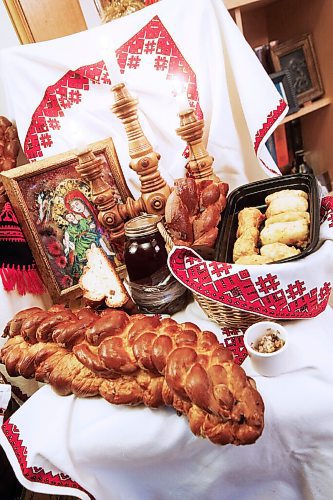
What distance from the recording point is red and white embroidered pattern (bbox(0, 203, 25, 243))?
1.06m

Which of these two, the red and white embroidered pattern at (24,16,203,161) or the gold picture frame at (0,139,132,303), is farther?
the red and white embroidered pattern at (24,16,203,161)

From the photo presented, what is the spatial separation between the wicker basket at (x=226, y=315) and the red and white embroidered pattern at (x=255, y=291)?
1.0 inches

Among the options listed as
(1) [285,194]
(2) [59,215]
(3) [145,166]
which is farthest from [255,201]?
(2) [59,215]

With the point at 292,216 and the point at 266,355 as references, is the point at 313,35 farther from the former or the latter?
the point at 266,355

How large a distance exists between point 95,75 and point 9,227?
56 centimetres

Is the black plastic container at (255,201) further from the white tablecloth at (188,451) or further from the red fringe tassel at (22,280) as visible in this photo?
the red fringe tassel at (22,280)

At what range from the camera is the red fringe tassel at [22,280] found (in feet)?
3.52

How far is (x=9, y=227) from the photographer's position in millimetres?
Result: 1067

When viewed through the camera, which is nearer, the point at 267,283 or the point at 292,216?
the point at 267,283

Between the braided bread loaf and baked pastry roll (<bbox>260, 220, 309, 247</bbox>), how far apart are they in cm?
33

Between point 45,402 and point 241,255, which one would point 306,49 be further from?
point 45,402

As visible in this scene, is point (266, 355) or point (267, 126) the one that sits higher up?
point (267, 126)

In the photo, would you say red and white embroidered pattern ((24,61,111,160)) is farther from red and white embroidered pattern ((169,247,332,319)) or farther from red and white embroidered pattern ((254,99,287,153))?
red and white embroidered pattern ((169,247,332,319))

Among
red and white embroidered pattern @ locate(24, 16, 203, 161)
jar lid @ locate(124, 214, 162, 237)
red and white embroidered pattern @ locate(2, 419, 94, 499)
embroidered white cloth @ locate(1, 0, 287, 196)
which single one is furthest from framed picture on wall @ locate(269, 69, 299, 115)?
red and white embroidered pattern @ locate(2, 419, 94, 499)
